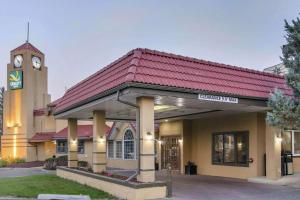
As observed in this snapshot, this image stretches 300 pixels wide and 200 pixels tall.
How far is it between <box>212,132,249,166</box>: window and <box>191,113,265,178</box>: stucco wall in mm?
240

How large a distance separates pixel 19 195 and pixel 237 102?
870cm

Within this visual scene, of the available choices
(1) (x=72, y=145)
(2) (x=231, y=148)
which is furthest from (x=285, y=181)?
(1) (x=72, y=145)

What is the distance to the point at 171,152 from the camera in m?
23.5

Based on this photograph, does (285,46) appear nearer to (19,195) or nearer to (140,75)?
(140,75)

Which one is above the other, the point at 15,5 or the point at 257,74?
the point at 15,5

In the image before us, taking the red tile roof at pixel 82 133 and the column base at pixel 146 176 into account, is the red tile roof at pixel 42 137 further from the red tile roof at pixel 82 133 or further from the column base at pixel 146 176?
the column base at pixel 146 176

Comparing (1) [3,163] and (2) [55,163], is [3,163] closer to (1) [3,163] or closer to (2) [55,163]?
(1) [3,163]

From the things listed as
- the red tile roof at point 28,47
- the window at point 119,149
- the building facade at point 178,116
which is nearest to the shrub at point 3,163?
the building facade at point 178,116

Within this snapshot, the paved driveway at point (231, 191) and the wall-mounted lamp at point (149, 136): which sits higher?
the wall-mounted lamp at point (149, 136)

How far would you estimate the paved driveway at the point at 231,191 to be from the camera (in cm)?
1286

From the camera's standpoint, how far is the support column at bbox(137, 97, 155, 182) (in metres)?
12.1

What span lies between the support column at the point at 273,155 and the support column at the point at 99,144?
23.8ft

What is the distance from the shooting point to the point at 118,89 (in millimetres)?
12258

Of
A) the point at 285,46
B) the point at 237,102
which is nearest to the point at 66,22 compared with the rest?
the point at 237,102
